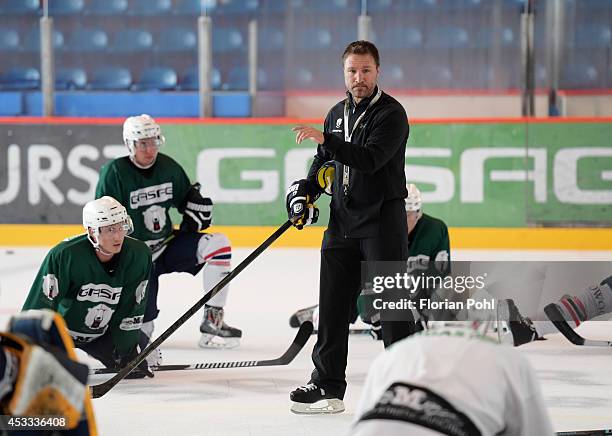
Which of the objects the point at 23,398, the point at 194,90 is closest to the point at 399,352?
the point at 23,398

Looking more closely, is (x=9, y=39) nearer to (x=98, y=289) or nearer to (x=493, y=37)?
(x=493, y=37)

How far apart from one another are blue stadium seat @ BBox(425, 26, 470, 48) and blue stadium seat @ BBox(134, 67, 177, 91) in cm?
194

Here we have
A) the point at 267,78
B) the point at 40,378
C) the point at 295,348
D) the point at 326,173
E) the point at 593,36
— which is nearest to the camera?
the point at 40,378

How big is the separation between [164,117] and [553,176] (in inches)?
114

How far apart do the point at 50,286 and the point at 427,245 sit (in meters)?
1.62

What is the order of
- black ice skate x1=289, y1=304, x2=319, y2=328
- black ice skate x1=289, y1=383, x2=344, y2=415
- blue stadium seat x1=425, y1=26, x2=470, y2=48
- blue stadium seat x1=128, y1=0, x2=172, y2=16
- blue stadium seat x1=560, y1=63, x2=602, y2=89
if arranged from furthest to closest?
blue stadium seat x1=128, y1=0, x2=172, y2=16 → blue stadium seat x1=425, y1=26, x2=470, y2=48 → blue stadium seat x1=560, y1=63, x2=602, y2=89 → black ice skate x1=289, y1=304, x2=319, y2=328 → black ice skate x1=289, y1=383, x2=344, y2=415

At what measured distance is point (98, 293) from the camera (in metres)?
3.74

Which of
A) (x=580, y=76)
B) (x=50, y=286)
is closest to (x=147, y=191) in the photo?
(x=50, y=286)

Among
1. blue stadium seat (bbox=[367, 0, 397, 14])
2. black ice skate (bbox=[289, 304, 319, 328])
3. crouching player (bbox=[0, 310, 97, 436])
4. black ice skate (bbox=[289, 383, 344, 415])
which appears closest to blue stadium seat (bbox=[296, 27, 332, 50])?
blue stadium seat (bbox=[367, 0, 397, 14])

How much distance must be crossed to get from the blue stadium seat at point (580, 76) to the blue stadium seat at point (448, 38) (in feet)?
2.43

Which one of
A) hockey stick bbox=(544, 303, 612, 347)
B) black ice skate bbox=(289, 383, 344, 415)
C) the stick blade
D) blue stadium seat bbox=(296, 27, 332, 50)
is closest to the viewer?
black ice skate bbox=(289, 383, 344, 415)

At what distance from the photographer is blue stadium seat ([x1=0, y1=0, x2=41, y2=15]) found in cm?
809

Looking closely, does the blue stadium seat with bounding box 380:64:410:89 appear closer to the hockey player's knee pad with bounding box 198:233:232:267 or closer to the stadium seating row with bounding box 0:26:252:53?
the stadium seating row with bounding box 0:26:252:53

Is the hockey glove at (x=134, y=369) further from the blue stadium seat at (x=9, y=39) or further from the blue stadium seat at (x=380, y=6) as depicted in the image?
the blue stadium seat at (x=9, y=39)
